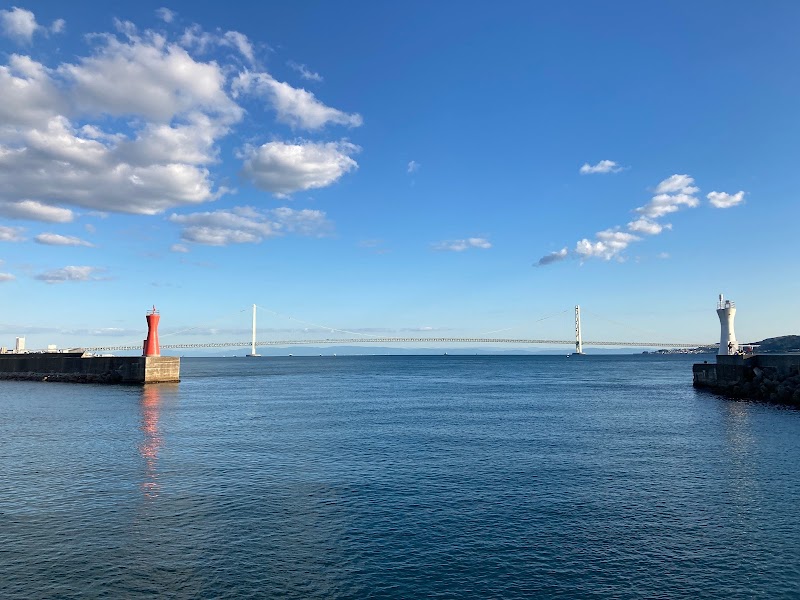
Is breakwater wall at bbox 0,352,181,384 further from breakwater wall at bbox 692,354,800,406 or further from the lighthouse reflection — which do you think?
breakwater wall at bbox 692,354,800,406

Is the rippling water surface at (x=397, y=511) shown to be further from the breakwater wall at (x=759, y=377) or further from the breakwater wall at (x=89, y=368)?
the breakwater wall at (x=89, y=368)

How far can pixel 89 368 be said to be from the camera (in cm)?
8500

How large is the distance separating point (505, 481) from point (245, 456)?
1457cm

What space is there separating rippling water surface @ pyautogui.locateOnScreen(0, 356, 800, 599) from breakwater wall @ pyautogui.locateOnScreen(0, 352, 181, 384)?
42.2m

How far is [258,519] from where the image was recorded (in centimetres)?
1947

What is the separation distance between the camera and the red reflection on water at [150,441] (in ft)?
78.9

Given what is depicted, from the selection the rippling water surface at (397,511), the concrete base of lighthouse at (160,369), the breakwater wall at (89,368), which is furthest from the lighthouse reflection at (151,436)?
the breakwater wall at (89,368)

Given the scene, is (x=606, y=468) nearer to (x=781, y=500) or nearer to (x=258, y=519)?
(x=781, y=500)

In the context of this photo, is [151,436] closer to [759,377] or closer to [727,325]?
[759,377]

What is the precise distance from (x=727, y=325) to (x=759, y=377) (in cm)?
1185

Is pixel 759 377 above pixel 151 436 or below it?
above

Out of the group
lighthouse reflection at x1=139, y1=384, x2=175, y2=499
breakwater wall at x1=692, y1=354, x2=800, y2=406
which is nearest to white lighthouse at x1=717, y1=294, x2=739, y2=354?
breakwater wall at x1=692, y1=354, x2=800, y2=406

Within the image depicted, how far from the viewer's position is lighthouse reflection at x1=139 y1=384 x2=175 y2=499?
24200 millimetres

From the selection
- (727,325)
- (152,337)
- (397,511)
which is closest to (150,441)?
(397,511)
